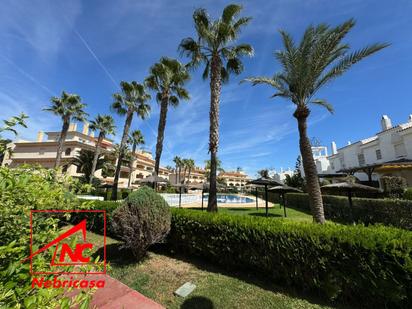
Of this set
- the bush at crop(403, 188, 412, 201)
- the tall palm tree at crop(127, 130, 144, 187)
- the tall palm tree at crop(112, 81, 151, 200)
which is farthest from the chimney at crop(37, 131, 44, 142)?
the bush at crop(403, 188, 412, 201)

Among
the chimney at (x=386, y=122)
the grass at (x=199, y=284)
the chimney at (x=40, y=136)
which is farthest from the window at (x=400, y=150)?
the chimney at (x=40, y=136)

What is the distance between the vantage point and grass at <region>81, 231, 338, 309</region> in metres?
4.08

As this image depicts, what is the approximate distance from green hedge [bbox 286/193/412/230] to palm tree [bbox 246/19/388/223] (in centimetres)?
277

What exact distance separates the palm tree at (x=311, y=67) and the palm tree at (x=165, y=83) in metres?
10.4

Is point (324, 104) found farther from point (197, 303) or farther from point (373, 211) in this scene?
point (197, 303)

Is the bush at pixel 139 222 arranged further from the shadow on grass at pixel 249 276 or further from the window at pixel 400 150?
the window at pixel 400 150

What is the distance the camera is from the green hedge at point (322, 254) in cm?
366

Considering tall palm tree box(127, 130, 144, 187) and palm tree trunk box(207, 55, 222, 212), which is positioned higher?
tall palm tree box(127, 130, 144, 187)

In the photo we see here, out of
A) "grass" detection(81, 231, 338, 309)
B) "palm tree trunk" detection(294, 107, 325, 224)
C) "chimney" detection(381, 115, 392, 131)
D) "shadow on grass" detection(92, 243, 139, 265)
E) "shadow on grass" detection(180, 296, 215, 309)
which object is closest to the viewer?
"shadow on grass" detection(180, 296, 215, 309)

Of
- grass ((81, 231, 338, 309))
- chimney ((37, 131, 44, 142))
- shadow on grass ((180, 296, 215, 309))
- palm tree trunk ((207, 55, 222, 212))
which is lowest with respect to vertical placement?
shadow on grass ((180, 296, 215, 309))

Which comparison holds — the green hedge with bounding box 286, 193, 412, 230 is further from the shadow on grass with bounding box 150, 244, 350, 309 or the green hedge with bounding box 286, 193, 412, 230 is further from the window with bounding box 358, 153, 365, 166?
the window with bounding box 358, 153, 365, 166

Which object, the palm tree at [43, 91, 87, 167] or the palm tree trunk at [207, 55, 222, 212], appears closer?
the palm tree trunk at [207, 55, 222, 212]

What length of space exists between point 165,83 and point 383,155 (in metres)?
25.3

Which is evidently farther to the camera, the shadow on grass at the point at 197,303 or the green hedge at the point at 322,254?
the shadow on grass at the point at 197,303
